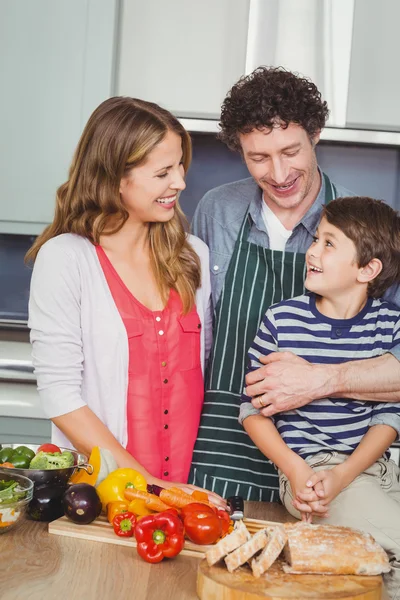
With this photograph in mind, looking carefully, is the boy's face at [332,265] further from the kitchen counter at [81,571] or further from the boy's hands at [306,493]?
the kitchen counter at [81,571]

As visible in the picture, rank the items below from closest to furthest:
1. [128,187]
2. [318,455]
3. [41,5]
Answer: [318,455] < [128,187] < [41,5]

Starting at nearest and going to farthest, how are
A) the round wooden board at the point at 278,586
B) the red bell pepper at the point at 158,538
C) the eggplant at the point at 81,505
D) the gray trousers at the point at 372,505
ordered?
the round wooden board at the point at 278,586 → the red bell pepper at the point at 158,538 → the eggplant at the point at 81,505 → the gray trousers at the point at 372,505

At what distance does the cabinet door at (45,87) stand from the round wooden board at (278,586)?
1945mm

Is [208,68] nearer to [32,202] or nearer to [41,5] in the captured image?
[41,5]

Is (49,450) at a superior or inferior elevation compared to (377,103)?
inferior

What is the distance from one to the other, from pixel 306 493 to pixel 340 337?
372 mm

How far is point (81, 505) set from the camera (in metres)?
1.39

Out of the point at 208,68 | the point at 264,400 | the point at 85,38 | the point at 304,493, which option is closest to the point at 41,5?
the point at 85,38

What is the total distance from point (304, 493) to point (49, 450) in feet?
1.68

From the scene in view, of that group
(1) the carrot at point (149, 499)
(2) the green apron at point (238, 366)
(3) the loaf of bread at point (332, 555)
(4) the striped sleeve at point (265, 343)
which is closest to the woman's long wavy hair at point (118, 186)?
(2) the green apron at point (238, 366)

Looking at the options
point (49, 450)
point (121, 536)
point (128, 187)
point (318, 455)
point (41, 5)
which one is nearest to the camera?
point (121, 536)

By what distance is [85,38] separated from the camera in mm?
2789

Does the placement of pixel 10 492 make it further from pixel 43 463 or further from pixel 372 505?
pixel 372 505

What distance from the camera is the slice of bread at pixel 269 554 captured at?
1185 millimetres
